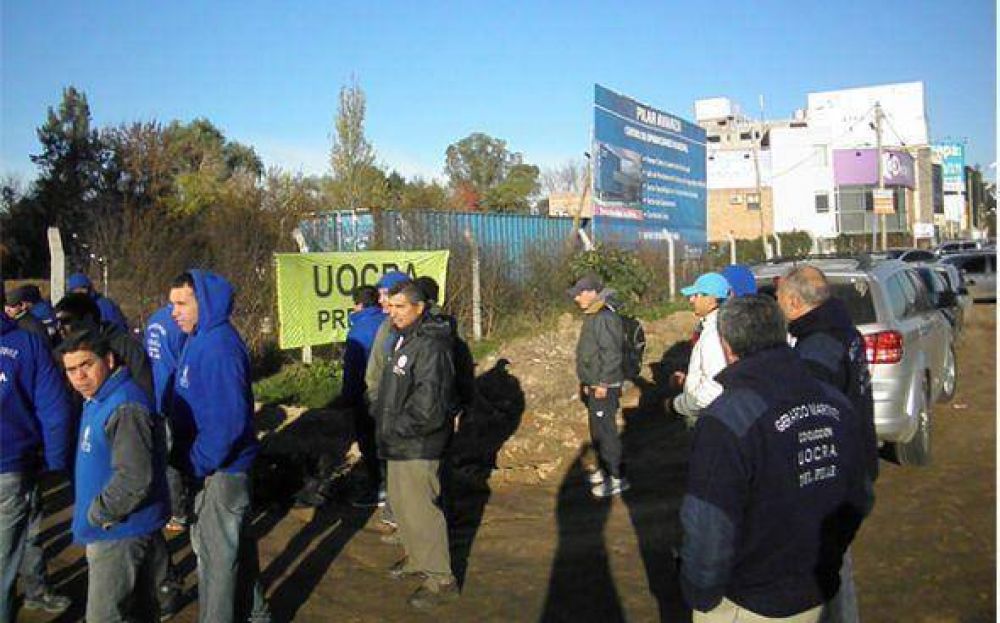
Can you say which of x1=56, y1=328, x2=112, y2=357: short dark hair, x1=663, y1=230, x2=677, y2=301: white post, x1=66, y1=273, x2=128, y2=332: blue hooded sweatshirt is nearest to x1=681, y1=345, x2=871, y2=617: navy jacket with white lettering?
x1=56, y1=328, x2=112, y2=357: short dark hair

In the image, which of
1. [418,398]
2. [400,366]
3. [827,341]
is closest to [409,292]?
[400,366]

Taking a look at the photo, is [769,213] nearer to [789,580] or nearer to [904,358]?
[904,358]

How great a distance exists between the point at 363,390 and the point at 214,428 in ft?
10.5

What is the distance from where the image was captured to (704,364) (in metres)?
5.38

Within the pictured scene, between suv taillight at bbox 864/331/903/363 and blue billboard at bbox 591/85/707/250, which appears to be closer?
suv taillight at bbox 864/331/903/363

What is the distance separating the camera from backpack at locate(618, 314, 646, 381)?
7598mm

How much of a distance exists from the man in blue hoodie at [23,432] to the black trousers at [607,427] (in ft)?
13.5

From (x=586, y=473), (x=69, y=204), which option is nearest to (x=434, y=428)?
(x=586, y=473)

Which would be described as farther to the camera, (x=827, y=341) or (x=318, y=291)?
(x=318, y=291)

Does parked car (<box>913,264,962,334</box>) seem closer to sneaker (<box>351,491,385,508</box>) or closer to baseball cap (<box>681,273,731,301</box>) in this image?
baseball cap (<box>681,273,731,301</box>)

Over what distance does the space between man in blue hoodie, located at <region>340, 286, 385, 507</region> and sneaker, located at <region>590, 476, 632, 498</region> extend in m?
1.78

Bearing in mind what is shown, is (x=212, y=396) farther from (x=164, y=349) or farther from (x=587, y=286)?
(x=587, y=286)

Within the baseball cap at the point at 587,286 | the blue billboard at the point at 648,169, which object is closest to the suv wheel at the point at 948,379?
the baseball cap at the point at 587,286

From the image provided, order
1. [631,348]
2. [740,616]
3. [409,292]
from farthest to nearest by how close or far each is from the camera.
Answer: [631,348] → [409,292] → [740,616]
